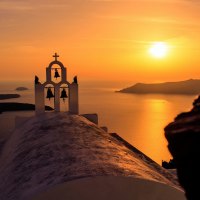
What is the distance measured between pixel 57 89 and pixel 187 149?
1080 centimetres

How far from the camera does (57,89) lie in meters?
12.7

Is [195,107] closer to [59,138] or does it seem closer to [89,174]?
[89,174]

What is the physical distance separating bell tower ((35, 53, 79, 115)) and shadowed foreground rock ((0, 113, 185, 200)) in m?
4.09

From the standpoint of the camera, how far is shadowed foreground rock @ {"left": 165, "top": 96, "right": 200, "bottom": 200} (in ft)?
6.61

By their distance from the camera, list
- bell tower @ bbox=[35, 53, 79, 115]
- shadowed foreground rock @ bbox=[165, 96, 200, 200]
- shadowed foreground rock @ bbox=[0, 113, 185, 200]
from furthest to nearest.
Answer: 1. bell tower @ bbox=[35, 53, 79, 115]
2. shadowed foreground rock @ bbox=[0, 113, 185, 200]
3. shadowed foreground rock @ bbox=[165, 96, 200, 200]

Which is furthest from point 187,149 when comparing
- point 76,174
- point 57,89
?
point 57,89

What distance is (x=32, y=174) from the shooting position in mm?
6621

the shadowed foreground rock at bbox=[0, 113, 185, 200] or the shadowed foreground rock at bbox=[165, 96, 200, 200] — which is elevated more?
the shadowed foreground rock at bbox=[165, 96, 200, 200]

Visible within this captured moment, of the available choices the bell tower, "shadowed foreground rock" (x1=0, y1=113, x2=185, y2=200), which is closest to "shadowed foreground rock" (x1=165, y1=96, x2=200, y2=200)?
"shadowed foreground rock" (x1=0, y1=113, x2=185, y2=200)

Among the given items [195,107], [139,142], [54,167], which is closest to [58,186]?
[54,167]

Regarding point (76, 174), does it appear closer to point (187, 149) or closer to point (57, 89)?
point (187, 149)

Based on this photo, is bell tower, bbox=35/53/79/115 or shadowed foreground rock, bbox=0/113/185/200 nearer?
shadowed foreground rock, bbox=0/113/185/200

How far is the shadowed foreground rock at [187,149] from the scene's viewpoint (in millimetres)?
2016

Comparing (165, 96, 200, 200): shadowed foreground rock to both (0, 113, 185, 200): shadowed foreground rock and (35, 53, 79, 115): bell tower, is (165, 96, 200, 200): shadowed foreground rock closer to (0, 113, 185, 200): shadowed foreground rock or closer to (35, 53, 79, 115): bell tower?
(0, 113, 185, 200): shadowed foreground rock
